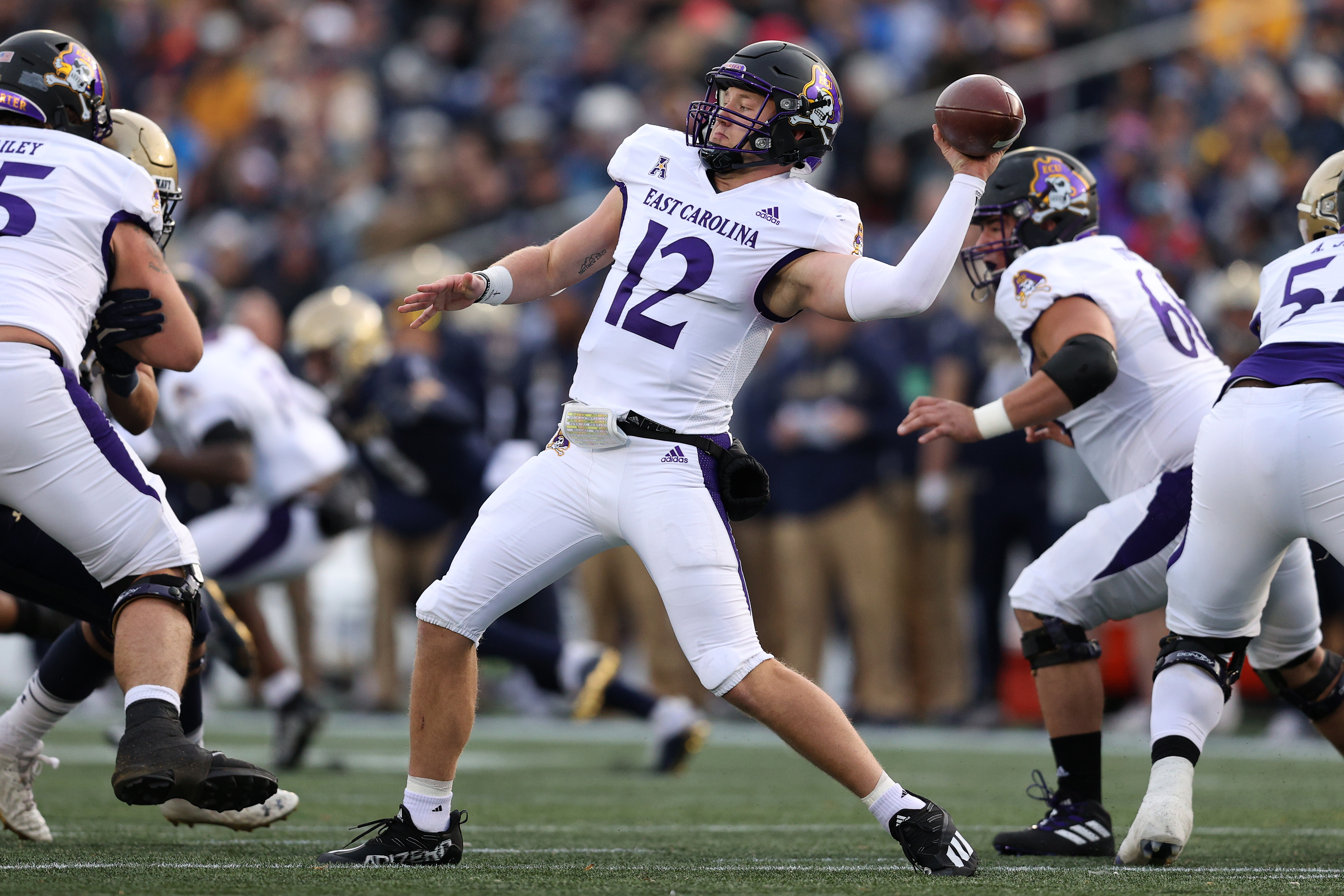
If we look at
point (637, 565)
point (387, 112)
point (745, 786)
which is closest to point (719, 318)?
point (745, 786)

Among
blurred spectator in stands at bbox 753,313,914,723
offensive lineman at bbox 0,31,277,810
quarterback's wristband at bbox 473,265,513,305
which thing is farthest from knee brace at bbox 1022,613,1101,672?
blurred spectator in stands at bbox 753,313,914,723

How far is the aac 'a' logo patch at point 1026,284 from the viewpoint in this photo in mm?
4676

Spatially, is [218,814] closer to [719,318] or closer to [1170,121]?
[719,318]

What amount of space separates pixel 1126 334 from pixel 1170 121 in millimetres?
6103

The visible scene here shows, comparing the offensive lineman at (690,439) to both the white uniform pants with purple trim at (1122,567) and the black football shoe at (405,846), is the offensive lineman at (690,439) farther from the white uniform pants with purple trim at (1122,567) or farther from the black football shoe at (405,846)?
the white uniform pants with purple trim at (1122,567)

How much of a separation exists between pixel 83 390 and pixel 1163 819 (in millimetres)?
2737

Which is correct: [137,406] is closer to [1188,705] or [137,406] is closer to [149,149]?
[149,149]

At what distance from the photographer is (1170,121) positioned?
33.9ft

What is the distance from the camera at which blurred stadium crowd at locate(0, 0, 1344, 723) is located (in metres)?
9.23

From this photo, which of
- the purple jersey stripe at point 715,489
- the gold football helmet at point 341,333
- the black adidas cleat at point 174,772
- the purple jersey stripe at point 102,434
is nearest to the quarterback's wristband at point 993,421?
the purple jersey stripe at point 715,489

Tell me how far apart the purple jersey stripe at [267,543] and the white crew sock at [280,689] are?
0.47 meters

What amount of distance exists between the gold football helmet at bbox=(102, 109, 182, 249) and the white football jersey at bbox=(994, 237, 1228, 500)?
2.31 m

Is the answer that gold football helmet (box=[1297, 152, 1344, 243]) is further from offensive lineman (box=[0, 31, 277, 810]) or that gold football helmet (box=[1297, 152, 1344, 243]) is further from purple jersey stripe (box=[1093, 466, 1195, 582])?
offensive lineman (box=[0, 31, 277, 810])

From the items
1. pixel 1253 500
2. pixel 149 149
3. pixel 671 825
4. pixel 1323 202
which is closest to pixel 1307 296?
pixel 1323 202
